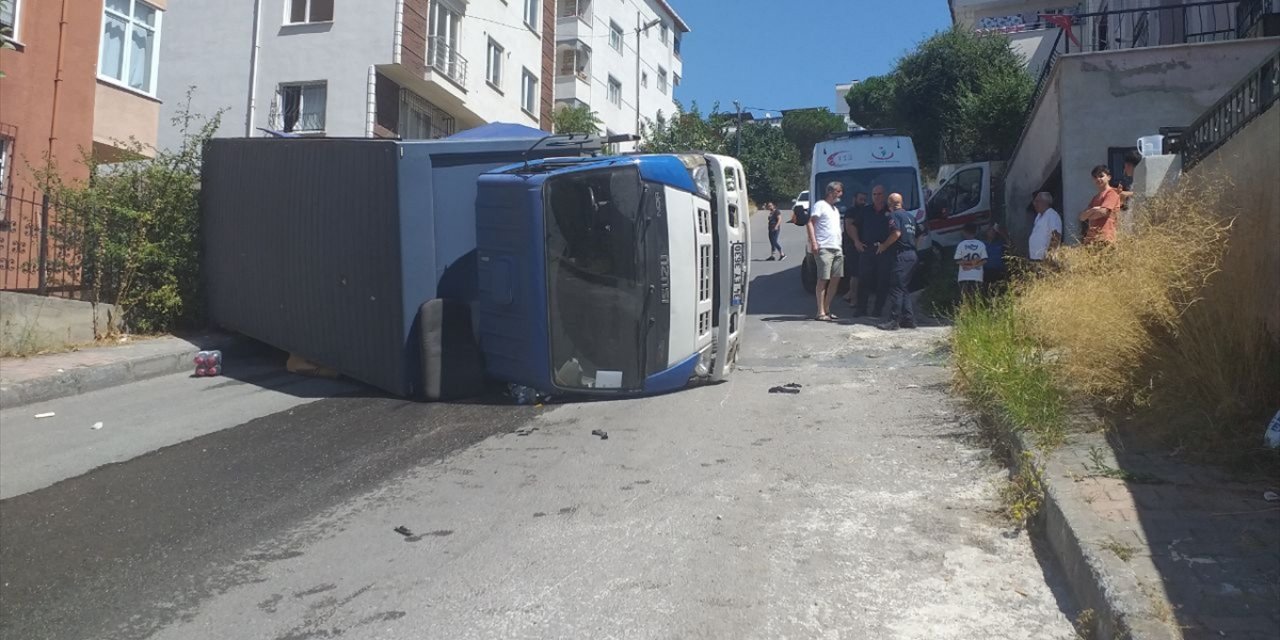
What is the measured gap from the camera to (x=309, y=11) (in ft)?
78.2

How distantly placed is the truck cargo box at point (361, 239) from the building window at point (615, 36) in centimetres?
3290

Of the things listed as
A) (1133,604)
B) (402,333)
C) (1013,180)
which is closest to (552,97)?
(1013,180)

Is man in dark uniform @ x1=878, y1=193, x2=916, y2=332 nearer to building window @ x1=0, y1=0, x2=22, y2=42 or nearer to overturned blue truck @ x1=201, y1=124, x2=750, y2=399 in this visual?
overturned blue truck @ x1=201, y1=124, x2=750, y2=399

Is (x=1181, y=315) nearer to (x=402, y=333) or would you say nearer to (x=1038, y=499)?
(x=1038, y=499)

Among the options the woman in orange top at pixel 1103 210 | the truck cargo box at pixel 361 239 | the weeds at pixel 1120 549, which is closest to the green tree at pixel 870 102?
the woman in orange top at pixel 1103 210

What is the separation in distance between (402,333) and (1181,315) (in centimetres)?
620

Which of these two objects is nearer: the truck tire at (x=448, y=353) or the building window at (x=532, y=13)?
the truck tire at (x=448, y=353)

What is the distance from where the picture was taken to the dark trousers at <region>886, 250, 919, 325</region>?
11430 millimetres

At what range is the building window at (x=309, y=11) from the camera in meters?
23.7

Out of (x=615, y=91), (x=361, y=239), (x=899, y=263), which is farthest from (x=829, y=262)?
(x=615, y=91)

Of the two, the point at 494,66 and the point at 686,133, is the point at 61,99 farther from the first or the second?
the point at 686,133

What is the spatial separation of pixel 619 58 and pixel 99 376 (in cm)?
3565

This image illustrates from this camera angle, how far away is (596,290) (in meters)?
8.23

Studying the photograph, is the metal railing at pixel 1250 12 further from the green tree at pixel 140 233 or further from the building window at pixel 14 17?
the building window at pixel 14 17
